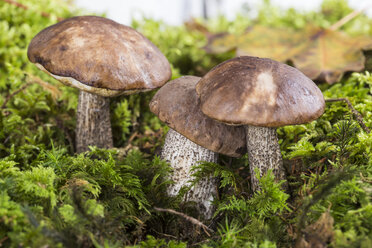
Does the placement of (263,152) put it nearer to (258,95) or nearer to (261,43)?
(258,95)

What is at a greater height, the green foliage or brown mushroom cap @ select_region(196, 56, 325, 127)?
brown mushroom cap @ select_region(196, 56, 325, 127)

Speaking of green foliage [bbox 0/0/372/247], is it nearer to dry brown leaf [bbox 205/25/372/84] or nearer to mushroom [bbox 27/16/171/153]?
dry brown leaf [bbox 205/25/372/84]

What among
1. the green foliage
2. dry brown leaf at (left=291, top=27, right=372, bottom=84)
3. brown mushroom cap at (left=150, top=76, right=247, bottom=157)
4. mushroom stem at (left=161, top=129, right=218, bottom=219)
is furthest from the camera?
dry brown leaf at (left=291, top=27, right=372, bottom=84)

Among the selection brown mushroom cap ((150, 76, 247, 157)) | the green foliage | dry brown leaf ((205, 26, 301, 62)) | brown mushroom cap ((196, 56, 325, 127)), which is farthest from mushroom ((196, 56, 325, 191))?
dry brown leaf ((205, 26, 301, 62))

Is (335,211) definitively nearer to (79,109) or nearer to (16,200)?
(16,200)

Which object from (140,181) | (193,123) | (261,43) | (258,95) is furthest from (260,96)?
(261,43)

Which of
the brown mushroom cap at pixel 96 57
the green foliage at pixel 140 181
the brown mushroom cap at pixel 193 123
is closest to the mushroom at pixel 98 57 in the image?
the brown mushroom cap at pixel 96 57
